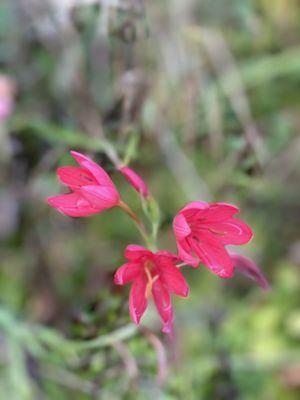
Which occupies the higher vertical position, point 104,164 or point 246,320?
point 104,164

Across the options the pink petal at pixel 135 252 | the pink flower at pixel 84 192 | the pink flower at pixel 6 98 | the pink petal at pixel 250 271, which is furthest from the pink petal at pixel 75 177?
the pink flower at pixel 6 98

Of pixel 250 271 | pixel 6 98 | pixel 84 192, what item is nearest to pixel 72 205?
pixel 84 192

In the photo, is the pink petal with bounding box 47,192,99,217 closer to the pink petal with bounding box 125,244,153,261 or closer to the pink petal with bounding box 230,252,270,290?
the pink petal with bounding box 125,244,153,261

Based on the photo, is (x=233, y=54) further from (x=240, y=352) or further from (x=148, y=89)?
(x=240, y=352)

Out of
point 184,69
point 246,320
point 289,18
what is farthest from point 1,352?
point 289,18

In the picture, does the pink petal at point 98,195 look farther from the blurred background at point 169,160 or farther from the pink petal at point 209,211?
the blurred background at point 169,160

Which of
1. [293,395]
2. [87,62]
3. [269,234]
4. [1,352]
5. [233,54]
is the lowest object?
[293,395]
